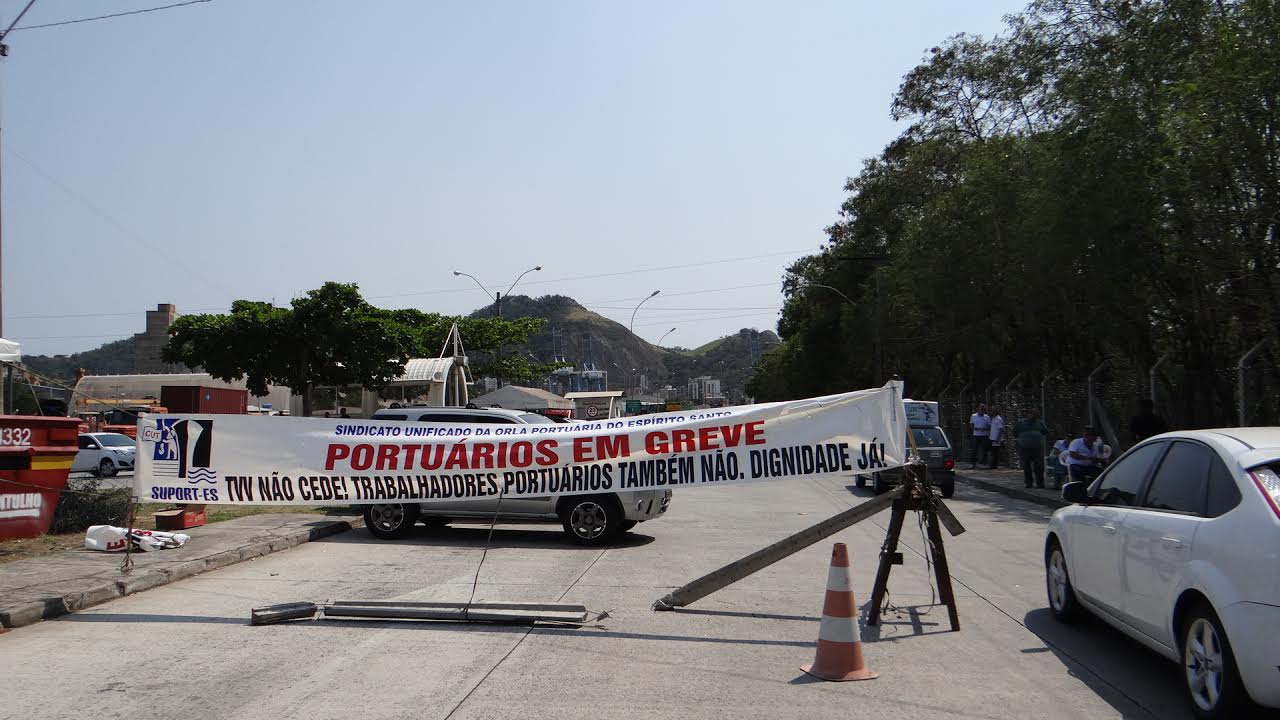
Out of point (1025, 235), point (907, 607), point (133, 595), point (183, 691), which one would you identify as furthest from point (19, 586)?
point (1025, 235)

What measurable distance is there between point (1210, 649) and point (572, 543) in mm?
9078

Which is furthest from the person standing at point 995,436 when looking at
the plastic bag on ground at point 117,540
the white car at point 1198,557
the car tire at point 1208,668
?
the car tire at point 1208,668

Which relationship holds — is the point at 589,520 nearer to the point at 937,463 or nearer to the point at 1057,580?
the point at 1057,580

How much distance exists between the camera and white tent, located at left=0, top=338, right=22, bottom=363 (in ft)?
40.2

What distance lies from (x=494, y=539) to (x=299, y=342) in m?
21.3

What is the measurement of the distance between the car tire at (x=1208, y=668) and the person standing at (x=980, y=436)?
2721 centimetres

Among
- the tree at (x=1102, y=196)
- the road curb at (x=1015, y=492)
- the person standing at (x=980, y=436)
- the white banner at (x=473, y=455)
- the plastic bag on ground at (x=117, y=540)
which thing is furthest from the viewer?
the person standing at (x=980, y=436)

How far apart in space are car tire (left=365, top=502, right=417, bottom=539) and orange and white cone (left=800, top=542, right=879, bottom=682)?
27.3ft

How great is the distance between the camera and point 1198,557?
217 inches

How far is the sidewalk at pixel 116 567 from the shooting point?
851cm

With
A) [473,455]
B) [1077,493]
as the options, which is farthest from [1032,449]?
[473,455]

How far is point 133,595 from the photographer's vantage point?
9.55 m

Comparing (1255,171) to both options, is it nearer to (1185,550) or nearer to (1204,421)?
(1204,421)

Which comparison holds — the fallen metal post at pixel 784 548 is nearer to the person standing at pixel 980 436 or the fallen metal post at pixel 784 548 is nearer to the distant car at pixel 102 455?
the person standing at pixel 980 436
